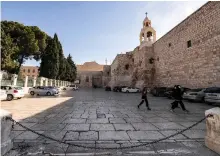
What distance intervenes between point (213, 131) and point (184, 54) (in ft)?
56.3

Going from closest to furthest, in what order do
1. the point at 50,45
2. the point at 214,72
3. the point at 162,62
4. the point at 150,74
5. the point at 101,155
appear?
the point at 101,155 → the point at 214,72 → the point at 162,62 → the point at 150,74 → the point at 50,45

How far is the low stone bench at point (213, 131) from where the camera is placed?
3.71 metres

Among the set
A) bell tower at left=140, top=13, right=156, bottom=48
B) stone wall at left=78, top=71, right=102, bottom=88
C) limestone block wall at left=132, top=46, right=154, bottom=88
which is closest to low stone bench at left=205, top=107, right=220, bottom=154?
limestone block wall at left=132, top=46, right=154, bottom=88

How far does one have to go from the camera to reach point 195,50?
56.7 feet

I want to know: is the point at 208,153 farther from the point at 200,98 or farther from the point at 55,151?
the point at 200,98

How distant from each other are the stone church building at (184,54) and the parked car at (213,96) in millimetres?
2752

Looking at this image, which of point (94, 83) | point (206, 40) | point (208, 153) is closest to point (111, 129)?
point (208, 153)

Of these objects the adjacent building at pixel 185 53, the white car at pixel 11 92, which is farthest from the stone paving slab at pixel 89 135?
the adjacent building at pixel 185 53

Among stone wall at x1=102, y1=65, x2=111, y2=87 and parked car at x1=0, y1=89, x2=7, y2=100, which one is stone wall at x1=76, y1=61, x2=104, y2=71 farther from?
parked car at x1=0, y1=89, x2=7, y2=100

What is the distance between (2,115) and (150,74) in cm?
2811

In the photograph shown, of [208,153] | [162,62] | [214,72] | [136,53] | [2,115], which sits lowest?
[208,153]

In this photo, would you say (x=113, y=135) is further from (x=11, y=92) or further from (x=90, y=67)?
(x=90, y=67)

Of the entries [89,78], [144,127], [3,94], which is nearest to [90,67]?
[89,78]

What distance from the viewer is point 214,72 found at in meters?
14.5
